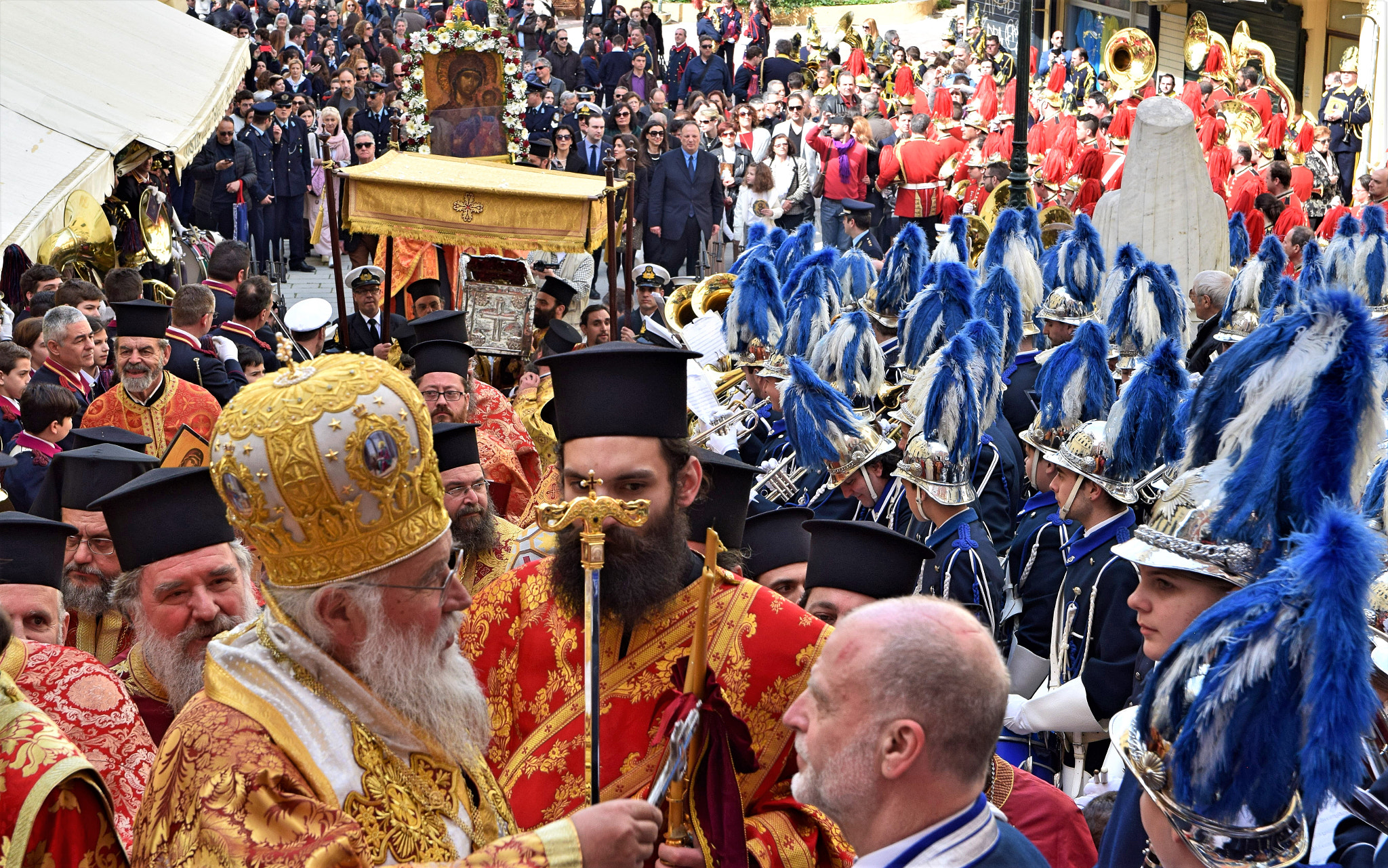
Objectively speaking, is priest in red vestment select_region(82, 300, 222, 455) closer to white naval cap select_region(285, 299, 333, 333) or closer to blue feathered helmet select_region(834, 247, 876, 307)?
white naval cap select_region(285, 299, 333, 333)

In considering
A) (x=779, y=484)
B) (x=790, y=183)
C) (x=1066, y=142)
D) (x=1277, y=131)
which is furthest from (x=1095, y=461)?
(x=1277, y=131)

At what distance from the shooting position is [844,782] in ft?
7.59

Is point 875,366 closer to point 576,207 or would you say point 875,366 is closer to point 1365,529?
point 576,207

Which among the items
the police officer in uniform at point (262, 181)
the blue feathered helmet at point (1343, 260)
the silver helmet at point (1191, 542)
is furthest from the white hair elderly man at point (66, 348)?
the police officer in uniform at point (262, 181)

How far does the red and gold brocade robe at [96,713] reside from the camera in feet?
10.0

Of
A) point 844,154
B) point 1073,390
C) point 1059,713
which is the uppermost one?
point 844,154

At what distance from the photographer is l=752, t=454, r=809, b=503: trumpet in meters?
6.87

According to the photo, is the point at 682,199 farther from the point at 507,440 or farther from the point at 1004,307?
the point at 507,440

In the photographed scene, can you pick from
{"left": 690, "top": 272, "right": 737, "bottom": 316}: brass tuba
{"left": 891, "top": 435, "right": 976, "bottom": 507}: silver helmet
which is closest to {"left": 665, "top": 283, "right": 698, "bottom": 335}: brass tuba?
{"left": 690, "top": 272, "right": 737, "bottom": 316}: brass tuba

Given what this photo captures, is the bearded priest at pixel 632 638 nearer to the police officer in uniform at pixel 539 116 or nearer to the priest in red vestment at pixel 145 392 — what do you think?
the priest in red vestment at pixel 145 392

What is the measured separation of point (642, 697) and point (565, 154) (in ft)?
47.5

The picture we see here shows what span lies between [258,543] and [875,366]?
564 centimetres

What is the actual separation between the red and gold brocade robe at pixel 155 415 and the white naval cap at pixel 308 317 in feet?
6.38

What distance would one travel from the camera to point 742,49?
30.9m
